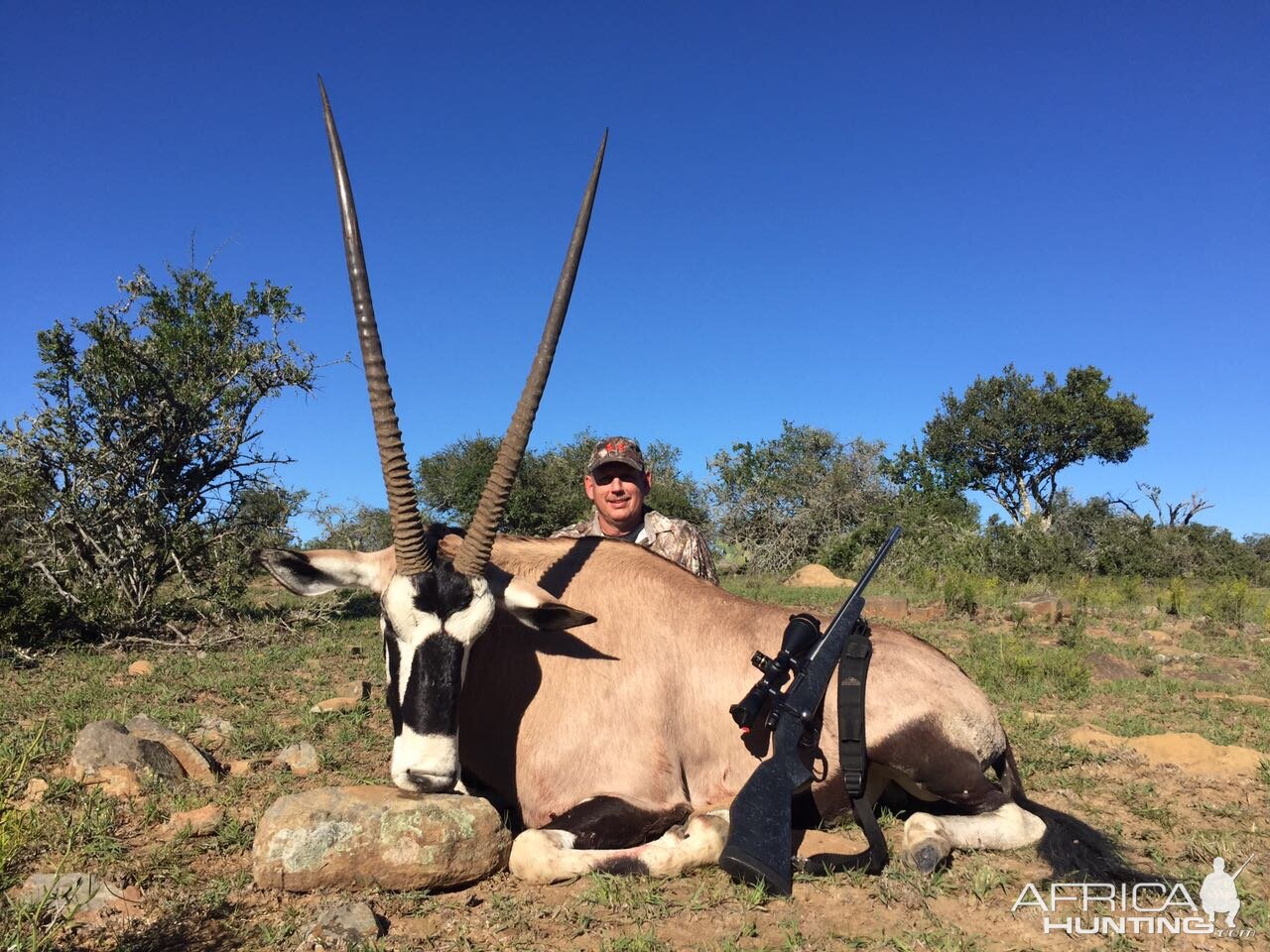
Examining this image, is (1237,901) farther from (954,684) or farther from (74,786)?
(74,786)

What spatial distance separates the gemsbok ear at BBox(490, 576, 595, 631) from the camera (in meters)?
3.74

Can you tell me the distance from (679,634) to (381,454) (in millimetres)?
1743

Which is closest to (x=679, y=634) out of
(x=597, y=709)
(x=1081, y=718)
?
(x=597, y=709)

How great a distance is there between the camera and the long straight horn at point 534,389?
379cm

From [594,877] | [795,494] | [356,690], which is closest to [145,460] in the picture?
[356,690]

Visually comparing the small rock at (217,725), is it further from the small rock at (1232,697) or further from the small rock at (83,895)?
the small rock at (1232,697)

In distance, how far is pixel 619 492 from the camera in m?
7.12

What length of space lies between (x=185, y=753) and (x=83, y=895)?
6.09 feet

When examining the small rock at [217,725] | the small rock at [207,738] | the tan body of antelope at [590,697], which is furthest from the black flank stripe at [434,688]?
the small rock at [217,725]

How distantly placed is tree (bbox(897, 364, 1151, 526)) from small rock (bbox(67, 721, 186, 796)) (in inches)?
1399

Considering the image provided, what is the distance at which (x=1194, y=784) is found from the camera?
4.94 meters

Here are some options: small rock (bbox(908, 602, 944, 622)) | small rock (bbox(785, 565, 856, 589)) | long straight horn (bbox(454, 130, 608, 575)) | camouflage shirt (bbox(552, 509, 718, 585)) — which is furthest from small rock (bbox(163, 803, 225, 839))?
small rock (bbox(785, 565, 856, 589))

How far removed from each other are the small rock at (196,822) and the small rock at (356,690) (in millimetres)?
2686

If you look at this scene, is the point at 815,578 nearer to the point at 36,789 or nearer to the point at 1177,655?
the point at 1177,655
